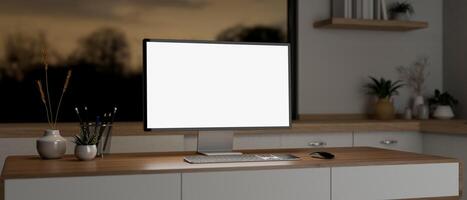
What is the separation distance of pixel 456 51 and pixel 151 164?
354cm

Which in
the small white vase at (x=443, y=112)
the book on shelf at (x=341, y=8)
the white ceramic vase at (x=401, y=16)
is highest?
the book on shelf at (x=341, y=8)

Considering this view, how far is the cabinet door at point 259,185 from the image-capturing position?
2221 mm

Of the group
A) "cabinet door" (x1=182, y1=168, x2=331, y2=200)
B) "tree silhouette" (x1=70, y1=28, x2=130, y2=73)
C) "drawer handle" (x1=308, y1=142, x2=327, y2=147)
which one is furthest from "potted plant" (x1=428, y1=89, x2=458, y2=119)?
"cabinet door" (x1=182, y1=168, x2=331, y2=200)

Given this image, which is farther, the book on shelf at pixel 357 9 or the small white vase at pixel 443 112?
the small white vase at pixel 443 112

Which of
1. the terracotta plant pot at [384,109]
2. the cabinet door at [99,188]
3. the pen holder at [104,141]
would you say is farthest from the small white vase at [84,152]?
the terracotta plant pot at [384,109]

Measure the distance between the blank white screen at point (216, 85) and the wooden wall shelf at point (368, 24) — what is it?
1954 millimetres

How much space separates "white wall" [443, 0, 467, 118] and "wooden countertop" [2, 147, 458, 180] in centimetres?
254

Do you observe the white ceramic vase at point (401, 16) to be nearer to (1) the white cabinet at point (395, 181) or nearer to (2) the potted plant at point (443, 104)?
(2) the potted plant at point (443, 104)

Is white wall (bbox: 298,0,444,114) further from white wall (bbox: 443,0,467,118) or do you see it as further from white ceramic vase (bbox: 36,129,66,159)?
white ceramic vase (bbox: 36,129,66,159)

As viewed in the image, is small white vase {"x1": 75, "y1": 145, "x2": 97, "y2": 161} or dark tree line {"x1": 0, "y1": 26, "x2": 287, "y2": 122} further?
dark tree line {"x1": 0, "y1": 26, "x2": 287, "y2": 122}

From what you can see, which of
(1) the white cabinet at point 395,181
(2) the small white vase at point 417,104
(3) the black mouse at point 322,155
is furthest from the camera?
(2) the small white vase at point 417,104

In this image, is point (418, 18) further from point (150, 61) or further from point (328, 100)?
point (150, 61)

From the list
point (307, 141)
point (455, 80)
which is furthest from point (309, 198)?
point (455, 80)

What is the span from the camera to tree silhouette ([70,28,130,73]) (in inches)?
172
